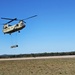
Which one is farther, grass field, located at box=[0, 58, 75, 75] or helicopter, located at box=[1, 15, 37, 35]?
helicopter, located at box=[1, 15, 37, 35]

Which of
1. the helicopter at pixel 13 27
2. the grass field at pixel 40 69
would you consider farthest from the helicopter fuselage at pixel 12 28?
the grass field at pixel 40 69

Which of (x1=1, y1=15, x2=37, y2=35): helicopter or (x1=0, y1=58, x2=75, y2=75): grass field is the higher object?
(x1=1, y1=15, x2=37, y2=35): helicopter

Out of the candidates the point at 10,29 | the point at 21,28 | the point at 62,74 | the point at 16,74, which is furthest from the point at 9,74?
the point at 10,29

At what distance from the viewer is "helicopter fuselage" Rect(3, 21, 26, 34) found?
47681 mm

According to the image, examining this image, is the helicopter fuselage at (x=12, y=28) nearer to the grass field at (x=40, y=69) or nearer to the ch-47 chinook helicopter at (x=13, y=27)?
the ch-47 chinook helicopter at (x=13, y=27)

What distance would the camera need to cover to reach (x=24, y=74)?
22031mm

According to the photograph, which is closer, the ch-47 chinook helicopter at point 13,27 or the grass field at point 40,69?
the grass field at point 40,69

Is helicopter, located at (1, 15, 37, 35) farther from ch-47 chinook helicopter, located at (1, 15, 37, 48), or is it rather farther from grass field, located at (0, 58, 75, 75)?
grass field, located at (0, 58, 75, 75)

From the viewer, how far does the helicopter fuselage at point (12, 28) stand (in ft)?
156

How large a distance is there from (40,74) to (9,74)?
8.48ft

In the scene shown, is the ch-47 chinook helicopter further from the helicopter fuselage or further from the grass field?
the grass field

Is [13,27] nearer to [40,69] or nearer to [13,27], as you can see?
[13,27]

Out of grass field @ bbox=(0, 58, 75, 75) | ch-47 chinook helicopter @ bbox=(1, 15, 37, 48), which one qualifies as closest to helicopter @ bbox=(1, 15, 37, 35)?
ch-47 chinook helicopter @ bbox=(1, 15, 37, 48)

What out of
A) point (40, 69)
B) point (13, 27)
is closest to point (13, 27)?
point (13, 27)
